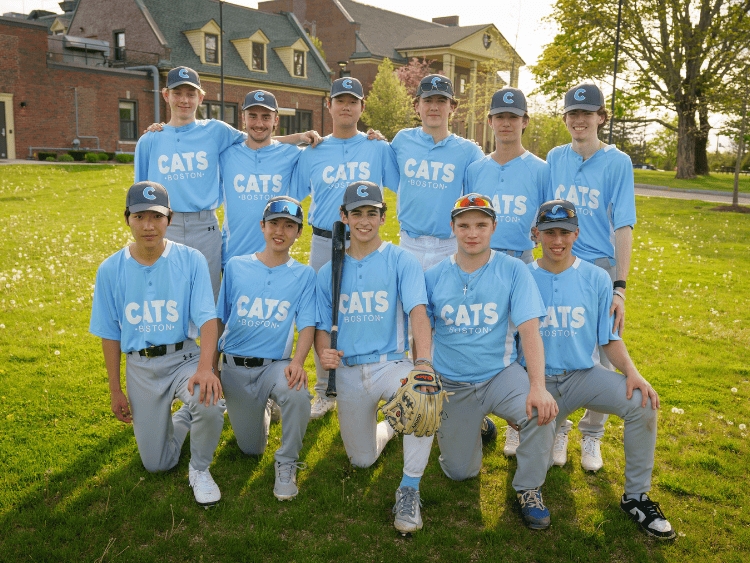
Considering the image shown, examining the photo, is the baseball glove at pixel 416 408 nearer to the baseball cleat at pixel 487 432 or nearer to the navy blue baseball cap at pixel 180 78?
the baseball cleat at pixel 487 432

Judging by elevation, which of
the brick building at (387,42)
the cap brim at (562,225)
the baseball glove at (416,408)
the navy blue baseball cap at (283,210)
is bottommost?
the baseball glove at (416,408)

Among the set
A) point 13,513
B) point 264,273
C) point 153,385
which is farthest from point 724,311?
point 13,513

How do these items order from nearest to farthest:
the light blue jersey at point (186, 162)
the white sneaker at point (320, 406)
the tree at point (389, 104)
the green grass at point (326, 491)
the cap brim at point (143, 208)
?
the green grass at point (326, 491) < the cap brim at point (143, 208) < the light blue jersey at point (186, 162) < the white sneaker at point (320, 406) < the tree at point (389, 104)

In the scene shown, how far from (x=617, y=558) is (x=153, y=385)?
3.34m

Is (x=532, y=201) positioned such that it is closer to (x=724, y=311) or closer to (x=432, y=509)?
(x=432, y=509)

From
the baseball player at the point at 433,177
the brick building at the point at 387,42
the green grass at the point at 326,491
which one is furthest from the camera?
the brick building at the point at 387,42

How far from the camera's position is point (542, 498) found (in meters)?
4.03

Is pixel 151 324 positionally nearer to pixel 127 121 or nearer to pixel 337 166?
pixel 337 166

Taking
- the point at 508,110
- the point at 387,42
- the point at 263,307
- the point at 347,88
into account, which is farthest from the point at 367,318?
the point at 387,42

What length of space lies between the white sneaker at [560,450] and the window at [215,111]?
27.8m

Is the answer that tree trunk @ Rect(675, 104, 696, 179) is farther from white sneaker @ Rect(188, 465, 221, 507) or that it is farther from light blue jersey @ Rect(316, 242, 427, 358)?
white sneaker @ Rect(188, 465, 221, 507)

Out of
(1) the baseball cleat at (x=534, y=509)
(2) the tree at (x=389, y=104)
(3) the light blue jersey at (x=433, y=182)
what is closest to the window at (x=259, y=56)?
(2) the tree at (x=389, y=104)

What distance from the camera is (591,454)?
14.9 ft

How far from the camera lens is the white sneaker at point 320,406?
540cm
